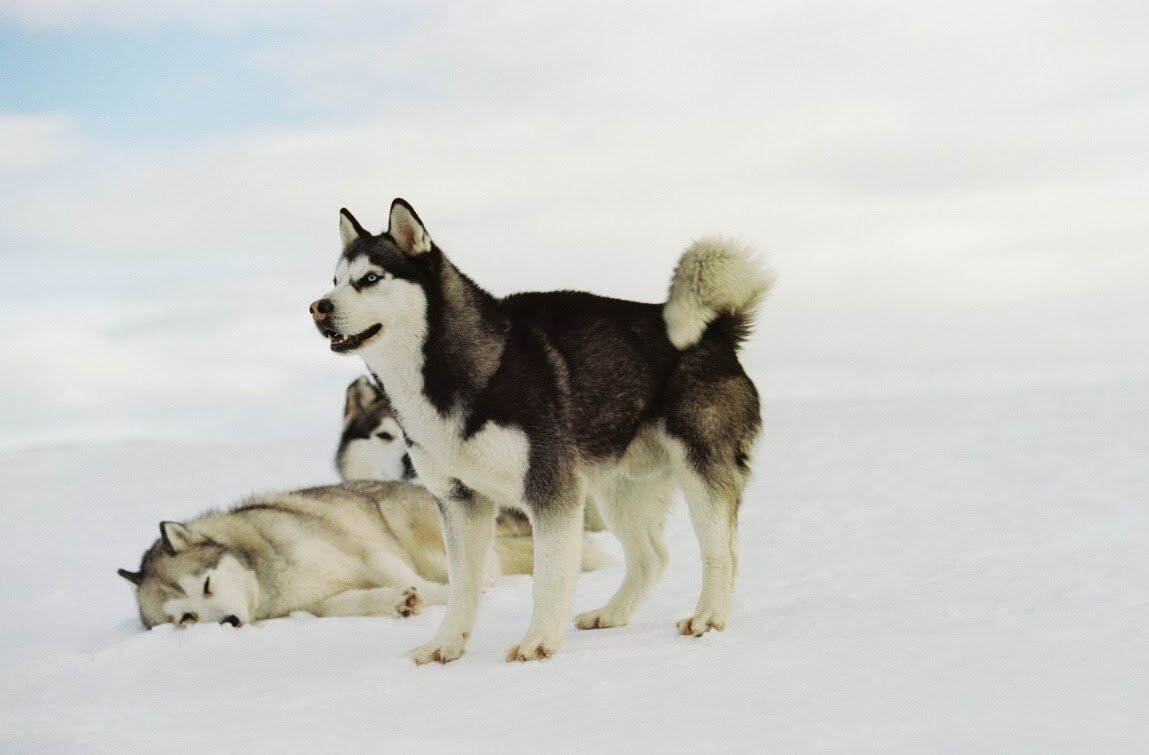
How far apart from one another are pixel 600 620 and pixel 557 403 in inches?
45.2

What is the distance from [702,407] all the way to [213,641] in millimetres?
2449

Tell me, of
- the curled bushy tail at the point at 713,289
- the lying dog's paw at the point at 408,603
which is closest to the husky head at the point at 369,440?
the lying dog's paw at the point at 408,603

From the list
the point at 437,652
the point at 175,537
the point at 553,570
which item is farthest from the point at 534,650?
the point at 175,537

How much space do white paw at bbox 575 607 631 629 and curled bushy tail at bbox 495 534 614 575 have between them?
1754 mm

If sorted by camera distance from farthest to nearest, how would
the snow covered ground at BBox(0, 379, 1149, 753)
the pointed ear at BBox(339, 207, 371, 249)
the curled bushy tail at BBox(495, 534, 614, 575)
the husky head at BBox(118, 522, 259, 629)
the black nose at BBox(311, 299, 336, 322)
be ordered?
the curled bushy tail at BBox(495, 534, 614, 575) → the husky head at BBox(118, 522, 259, 629) → the pointed ear at BBox(339, 207, 371, 249) → the black nose at BBox(311, 299, 336, 322) → the snow covered ground at BBox(0, 379, 1149, 753)

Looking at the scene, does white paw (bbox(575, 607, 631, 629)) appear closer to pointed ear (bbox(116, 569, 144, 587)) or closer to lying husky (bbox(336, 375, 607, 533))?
pointed ear (bbox(116, 569, 144, 587))

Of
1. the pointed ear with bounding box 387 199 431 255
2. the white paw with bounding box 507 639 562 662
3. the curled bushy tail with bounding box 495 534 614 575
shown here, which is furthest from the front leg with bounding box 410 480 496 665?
the curled bushy tail with bounding box 495 534 614 575

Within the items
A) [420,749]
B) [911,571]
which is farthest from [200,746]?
[911,571]

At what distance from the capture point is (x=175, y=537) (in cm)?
584

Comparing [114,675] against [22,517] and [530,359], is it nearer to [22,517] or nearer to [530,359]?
[530,359]

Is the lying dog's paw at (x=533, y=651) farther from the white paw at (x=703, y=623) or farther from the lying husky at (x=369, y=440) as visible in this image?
the lying husky at (x=369, y=440)

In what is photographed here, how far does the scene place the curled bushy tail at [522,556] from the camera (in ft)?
22.7

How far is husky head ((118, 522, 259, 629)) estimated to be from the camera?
223 inches

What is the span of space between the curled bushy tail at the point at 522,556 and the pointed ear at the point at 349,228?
112 inches
